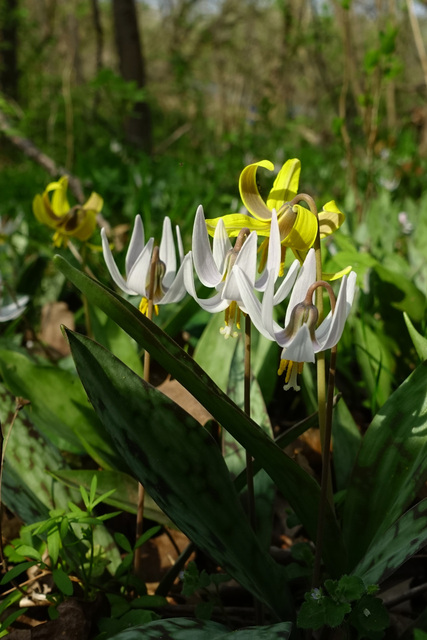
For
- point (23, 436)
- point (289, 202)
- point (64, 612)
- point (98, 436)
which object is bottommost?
point (64, 612)

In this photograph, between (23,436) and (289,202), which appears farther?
(23,436)

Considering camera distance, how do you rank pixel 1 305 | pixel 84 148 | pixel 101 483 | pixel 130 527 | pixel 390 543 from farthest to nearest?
pixel 84 148 < pixel 1 305 < pixel 130 527 < pixel 101 483 < pixel 390 543

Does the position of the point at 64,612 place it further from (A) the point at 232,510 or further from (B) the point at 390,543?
(B) the point at 390,543

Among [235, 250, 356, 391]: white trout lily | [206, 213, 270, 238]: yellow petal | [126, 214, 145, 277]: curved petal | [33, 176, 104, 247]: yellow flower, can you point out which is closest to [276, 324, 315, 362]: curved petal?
[235, 250, 356, 391]: white trout lily

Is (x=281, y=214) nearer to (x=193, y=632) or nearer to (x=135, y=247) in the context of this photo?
(x=135, y=247)

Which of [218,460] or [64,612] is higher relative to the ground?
[218,460]

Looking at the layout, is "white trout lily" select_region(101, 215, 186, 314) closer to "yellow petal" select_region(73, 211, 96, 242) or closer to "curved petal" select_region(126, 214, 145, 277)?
"curved petal" select_region(126, 214, 145, 277)

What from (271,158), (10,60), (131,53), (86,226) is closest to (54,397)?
(86,226)

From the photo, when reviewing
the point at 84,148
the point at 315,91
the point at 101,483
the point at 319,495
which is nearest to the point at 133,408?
the point at 319,495
